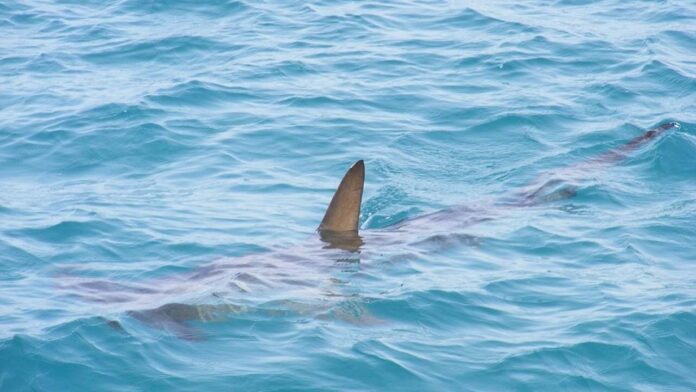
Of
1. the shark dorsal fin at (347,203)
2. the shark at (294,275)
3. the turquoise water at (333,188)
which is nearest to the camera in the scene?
the turquoise water at (333,188)

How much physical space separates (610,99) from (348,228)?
5.67 meters

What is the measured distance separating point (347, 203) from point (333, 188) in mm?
2003

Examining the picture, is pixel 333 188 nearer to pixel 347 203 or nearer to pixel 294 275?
pixel 347 203

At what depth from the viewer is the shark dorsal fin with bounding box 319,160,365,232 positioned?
9.56 meters

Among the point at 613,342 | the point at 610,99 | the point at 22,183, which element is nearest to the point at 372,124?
the point at 610,99

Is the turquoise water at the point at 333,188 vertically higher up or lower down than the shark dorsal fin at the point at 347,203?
lower down

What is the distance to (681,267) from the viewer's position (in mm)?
9672

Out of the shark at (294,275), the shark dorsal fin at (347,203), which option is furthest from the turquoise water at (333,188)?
the shark dorsal fin at (347,203)

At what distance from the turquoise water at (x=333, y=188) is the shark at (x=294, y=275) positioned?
0.04 m

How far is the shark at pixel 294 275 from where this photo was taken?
8625mm

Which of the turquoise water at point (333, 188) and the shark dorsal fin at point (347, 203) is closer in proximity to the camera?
the turquoise water at point (333, 188)

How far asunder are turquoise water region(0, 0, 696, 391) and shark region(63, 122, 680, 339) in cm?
4

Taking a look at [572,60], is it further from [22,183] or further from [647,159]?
[22,183]

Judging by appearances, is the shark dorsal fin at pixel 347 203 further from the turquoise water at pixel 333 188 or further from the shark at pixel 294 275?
the turquoise water at pixel 333 188
